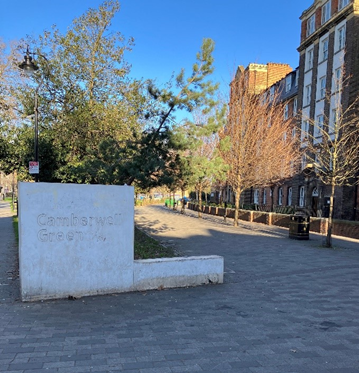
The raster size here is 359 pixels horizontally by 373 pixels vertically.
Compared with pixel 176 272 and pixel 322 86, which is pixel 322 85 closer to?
pixel 322 86

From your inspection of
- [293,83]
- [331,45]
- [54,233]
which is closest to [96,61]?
[54,233]

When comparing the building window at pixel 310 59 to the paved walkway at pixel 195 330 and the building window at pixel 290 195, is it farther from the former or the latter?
the paved walkway at pixel 195 330

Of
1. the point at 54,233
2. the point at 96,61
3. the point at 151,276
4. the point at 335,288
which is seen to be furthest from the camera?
the point at 96,61

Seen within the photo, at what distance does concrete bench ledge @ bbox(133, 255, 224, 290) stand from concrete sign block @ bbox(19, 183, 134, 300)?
9.0 inches

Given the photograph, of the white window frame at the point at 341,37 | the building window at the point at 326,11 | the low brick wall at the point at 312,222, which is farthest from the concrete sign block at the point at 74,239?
the building window at the point at 326,11

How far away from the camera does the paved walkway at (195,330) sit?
11.1 ft

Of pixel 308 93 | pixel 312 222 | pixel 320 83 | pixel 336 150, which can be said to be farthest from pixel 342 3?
pixel 336 150

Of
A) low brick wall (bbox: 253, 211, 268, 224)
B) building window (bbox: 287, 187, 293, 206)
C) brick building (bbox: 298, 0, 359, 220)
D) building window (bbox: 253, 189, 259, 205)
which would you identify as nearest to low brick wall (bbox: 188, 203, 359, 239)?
low brick wall (bbox: 253, 211, 268, 224)

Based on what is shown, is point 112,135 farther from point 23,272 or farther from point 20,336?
point 20,336

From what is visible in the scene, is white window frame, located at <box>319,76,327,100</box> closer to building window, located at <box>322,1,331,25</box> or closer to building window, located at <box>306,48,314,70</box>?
building window, located at <box>306,48,314,70</box>

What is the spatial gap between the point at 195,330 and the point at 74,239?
7.97ft

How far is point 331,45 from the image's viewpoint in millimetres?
26672

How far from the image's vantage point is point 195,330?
4254 mm

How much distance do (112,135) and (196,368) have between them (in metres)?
9.47
